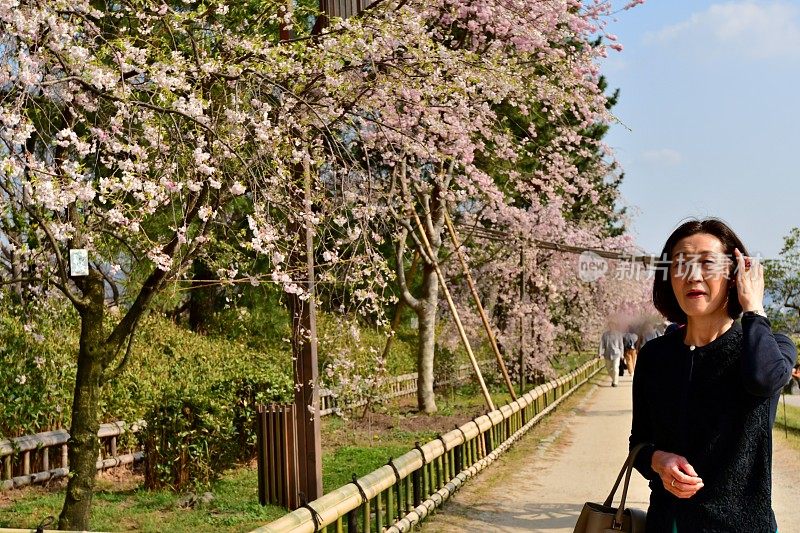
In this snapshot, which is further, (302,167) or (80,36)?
(302,167)

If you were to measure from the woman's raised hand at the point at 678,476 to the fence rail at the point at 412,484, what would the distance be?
2.33 meters

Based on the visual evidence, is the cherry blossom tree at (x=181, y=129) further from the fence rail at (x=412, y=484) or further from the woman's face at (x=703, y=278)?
the woman's face at (x=703, y=278)

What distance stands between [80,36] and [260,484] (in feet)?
12.1

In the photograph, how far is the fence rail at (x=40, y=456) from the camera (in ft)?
27.5

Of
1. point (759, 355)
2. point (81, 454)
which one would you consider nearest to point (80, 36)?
point (81, 454)

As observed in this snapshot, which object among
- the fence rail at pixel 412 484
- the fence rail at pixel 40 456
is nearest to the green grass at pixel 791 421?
the fence rail at pixel 412 484

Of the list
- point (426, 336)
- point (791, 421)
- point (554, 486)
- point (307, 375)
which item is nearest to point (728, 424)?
point (307, 375)

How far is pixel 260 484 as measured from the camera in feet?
24.5

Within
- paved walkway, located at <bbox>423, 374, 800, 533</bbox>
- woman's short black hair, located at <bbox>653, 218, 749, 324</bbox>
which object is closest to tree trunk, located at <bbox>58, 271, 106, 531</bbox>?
paved walkway, located at <bbox>423, 374, 800, 533</bbox>

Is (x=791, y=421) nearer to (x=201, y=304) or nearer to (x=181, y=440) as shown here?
(x=201, y=304)

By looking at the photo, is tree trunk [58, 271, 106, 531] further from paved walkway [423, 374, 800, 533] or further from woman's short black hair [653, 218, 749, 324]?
woman's short black hair [653, 218, 749, 324]

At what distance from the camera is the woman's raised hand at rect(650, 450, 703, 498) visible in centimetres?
253

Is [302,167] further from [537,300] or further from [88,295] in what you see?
[537,300]

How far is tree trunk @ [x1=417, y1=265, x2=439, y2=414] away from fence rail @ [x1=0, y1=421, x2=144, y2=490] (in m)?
6.02
